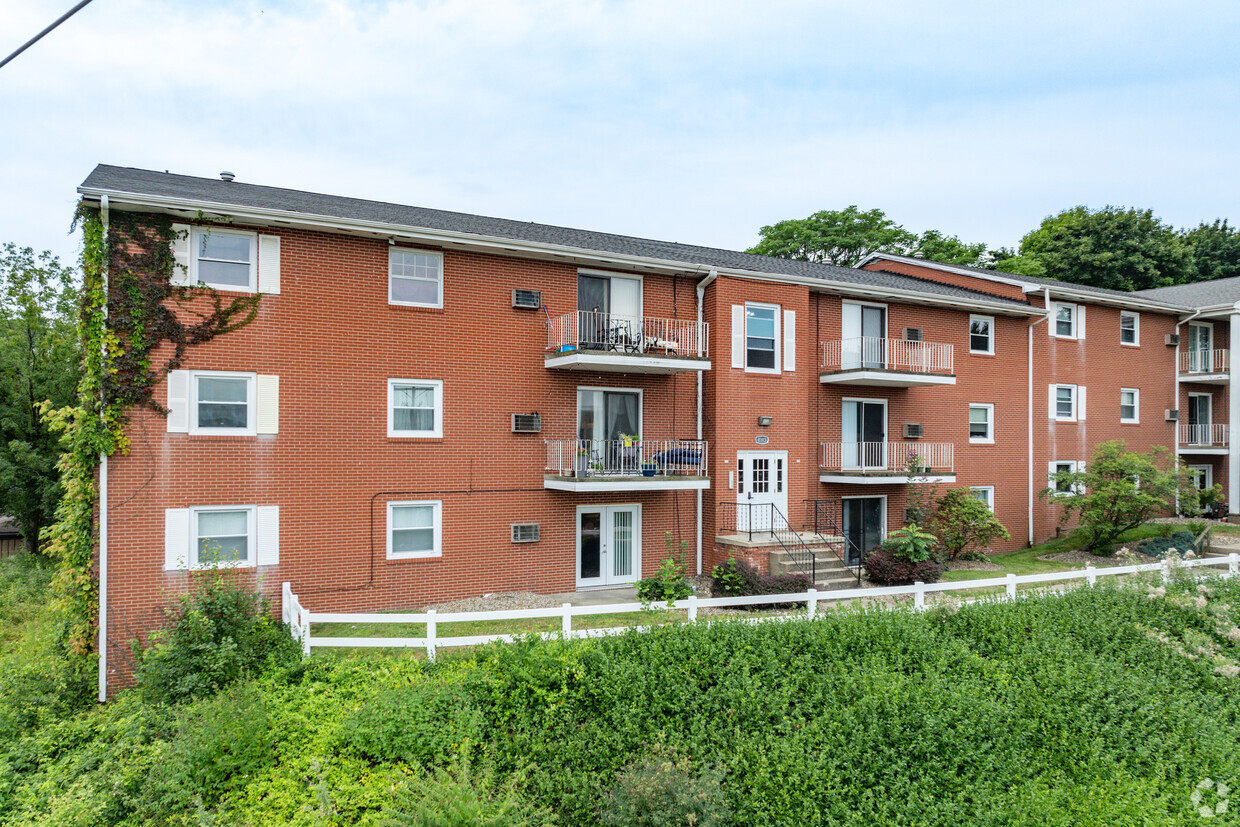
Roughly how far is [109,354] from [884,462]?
1660 centimetres

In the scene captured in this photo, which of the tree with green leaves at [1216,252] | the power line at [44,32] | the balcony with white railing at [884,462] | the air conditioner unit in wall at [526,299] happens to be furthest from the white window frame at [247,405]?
the tree with green leaves at [1216,252]

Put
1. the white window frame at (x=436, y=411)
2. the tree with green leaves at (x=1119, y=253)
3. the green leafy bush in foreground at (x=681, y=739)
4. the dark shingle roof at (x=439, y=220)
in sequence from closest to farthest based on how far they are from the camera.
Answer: the green leafy bush in foreground at (x=681, y=739), the dark shingle roof at (x=439, y=220), the white window frame at (x=436, y=411), the tree with green leaves at (x=1119, y=253)

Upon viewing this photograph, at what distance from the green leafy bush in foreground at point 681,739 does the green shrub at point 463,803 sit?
0.03 meters

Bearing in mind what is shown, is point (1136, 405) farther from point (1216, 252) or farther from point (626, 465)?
point (1216, 252)

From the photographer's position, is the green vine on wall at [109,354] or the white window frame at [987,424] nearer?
the green vine on wall at [109,354]

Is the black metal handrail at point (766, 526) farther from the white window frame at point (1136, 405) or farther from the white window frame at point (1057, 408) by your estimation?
the white window frame at point (1136, 405)

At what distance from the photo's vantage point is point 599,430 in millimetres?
15258

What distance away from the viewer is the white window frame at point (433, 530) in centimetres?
1315

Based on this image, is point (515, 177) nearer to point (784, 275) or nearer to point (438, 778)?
point (784, 275)

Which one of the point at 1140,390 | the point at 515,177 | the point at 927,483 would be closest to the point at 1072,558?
the point at 927,483

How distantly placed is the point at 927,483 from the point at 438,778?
47.6 ft

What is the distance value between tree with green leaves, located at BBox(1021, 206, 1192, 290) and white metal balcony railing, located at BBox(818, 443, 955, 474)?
86.5 feet

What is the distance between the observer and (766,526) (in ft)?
53.4

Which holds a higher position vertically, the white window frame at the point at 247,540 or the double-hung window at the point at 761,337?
the double-hung window at the point at 761,337
